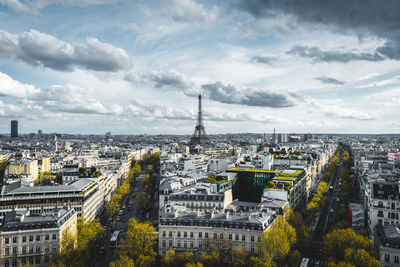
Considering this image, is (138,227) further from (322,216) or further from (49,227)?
(322,216)

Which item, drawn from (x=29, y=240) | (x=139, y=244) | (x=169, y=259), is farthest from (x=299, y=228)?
(x=29, y=240)

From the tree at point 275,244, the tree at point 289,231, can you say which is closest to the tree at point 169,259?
the tree at point 275,244

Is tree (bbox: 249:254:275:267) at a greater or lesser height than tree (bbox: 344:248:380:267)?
lesser

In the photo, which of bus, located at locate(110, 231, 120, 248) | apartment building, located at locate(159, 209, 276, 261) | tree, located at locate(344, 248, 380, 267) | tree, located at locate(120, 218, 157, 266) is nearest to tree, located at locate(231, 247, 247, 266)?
apartment building, located at locate(159, 209, 276, 261)

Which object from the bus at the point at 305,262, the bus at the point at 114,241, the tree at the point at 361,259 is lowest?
the bus at the point at 114,241

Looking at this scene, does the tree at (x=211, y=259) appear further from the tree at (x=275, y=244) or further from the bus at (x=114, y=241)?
the bus at (x=114, y=241)

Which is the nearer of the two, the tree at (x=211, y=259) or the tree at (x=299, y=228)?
the tree at (x=211, y=259)

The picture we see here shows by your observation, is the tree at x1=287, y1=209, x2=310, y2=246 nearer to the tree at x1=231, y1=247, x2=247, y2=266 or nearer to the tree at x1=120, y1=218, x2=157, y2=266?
the tree at x1=231, y1=247, x2=247, y2=266

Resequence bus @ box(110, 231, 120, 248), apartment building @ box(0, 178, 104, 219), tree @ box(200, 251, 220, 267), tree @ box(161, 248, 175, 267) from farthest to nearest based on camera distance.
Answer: apartment building @ box(0, 178, 104, 219) < bus @ box(110, 231, 120, 248) < tree @ box(161, 248, 175, 267) < tree @ box(200, 251, 220, 267)

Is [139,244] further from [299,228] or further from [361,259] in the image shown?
[361,259]
